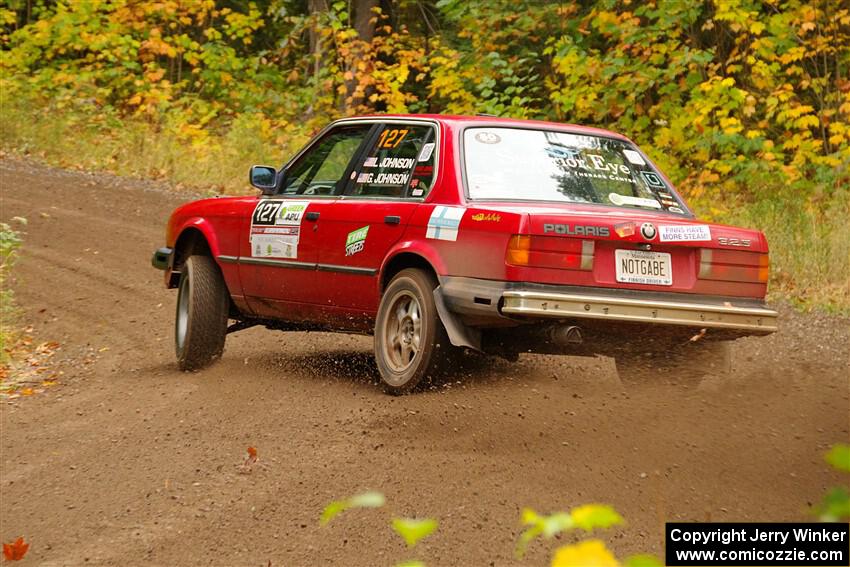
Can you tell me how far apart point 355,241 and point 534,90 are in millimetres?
12679

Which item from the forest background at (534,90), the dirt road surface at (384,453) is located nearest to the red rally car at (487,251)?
the dirt road surface at (384,453)

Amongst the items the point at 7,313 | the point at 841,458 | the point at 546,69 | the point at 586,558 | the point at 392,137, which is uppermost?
the point at 546,69

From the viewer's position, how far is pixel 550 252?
19.9ft

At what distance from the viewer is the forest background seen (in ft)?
51.2

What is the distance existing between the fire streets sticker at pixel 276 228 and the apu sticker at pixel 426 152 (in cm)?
102

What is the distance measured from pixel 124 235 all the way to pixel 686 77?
27.9 feet

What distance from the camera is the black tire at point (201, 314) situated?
27.5 feet

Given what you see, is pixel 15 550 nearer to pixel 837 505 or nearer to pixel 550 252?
pixel 550 252

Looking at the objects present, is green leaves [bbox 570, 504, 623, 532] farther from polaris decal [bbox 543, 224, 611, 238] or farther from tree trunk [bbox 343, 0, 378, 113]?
tree trunk [bbox 343, 0, 378, 113]

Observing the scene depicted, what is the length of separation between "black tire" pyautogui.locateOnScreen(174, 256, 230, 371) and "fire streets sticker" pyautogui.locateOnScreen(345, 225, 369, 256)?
1.52 m

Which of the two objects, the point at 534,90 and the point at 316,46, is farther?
the point at 316,46

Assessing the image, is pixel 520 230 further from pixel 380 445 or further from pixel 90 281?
pixel 90 281

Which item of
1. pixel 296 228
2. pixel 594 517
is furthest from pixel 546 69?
pixel 594 517

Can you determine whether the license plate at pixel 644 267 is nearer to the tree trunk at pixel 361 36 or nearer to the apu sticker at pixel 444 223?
the apu sticker at pixel 444 223
